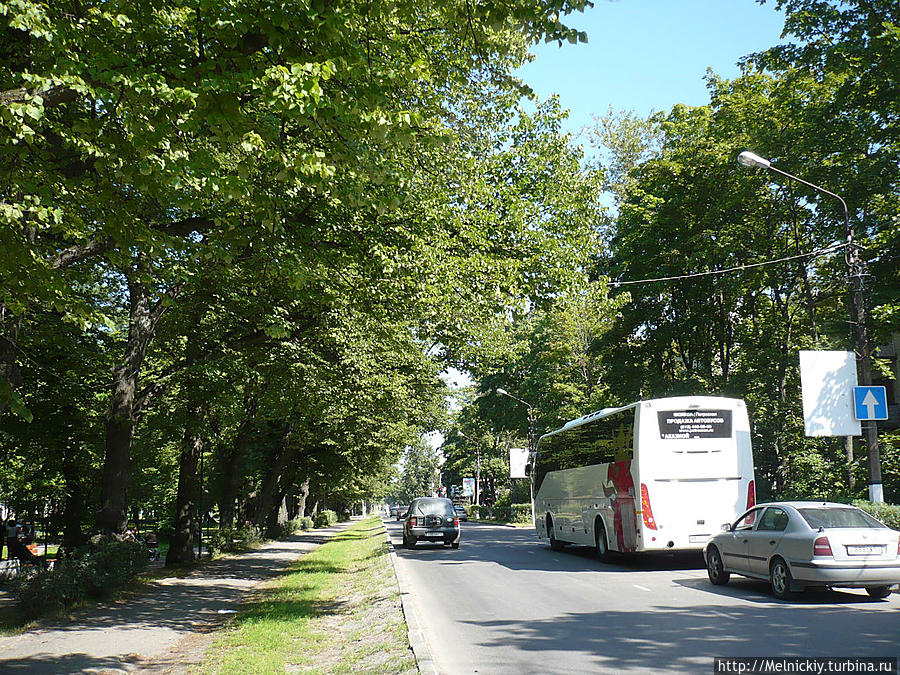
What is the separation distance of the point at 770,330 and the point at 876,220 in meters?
6.04

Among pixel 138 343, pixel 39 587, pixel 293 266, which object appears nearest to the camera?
pixel 293 266

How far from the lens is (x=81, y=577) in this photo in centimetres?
1409

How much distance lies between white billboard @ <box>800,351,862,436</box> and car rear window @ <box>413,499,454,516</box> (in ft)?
53.5

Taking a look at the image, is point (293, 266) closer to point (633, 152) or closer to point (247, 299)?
point (247, 299)

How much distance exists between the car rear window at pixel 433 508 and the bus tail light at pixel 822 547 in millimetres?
19728

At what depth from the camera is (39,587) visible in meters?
12.5

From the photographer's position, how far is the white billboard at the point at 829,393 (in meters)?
16.5

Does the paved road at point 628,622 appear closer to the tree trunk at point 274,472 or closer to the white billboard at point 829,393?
the white billboard at point 829,393

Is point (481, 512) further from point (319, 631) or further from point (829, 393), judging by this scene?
point (319, 631)

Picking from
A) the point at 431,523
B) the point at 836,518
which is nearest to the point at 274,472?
the point at 431,523

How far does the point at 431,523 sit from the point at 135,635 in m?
18.9

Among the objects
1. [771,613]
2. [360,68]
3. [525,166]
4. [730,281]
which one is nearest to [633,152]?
[730,281]

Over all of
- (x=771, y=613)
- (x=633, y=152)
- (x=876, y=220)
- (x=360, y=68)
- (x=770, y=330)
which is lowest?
(x=771, y=613)

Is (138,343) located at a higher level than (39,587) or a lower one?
higher
